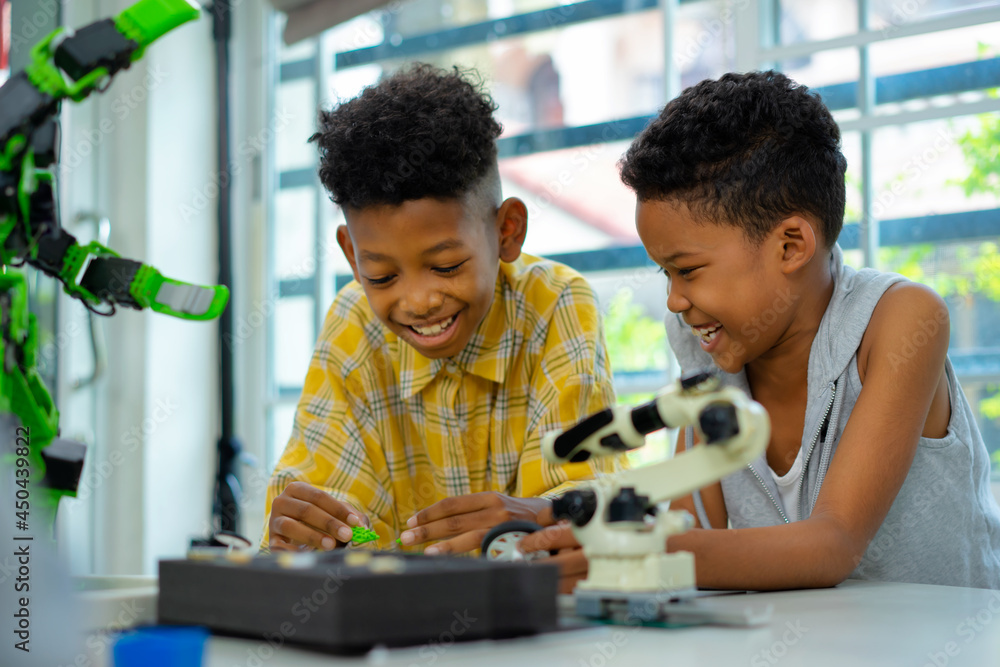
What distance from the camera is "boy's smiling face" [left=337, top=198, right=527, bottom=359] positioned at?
1.30 m

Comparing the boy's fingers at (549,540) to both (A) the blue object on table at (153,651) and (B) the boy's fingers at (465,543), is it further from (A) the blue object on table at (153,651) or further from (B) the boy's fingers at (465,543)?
(A) the blue object on table at (153,651)

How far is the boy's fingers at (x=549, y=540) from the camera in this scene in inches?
32.9

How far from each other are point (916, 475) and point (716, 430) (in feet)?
2.53

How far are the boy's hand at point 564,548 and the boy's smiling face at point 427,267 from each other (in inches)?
20.8

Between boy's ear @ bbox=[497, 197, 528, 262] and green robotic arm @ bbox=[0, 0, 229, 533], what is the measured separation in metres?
0.77

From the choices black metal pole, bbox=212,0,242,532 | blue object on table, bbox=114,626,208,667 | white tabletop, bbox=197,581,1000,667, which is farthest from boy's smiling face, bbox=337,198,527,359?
black metal pole, bbox=212,0,242,532

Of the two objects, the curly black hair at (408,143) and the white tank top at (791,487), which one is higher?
the curly black hair at (408,143)

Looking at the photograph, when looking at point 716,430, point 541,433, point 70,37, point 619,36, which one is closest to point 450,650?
point 716,430

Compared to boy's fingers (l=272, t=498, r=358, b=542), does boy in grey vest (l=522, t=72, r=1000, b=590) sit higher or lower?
higher

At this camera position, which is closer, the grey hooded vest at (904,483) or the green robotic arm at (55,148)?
the green robotic arm at (55,148)

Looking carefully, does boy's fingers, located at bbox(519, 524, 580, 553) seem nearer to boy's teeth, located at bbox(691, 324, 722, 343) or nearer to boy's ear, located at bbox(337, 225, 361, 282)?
boy's teeth, located at bbox(691, 324, 722, 343)

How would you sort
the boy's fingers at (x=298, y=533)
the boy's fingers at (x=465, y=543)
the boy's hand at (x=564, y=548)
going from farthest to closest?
the boy's fingers at (x=298, y=533) → the boy's fingers at (x=465, y=543) → the boy's hand at (x=564, y=548)

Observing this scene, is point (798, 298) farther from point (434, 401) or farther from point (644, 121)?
point (644, 121)

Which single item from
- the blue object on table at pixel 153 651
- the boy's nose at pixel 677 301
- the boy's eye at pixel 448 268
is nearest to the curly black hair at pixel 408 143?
→ the boy's eye at pixel 448 268
